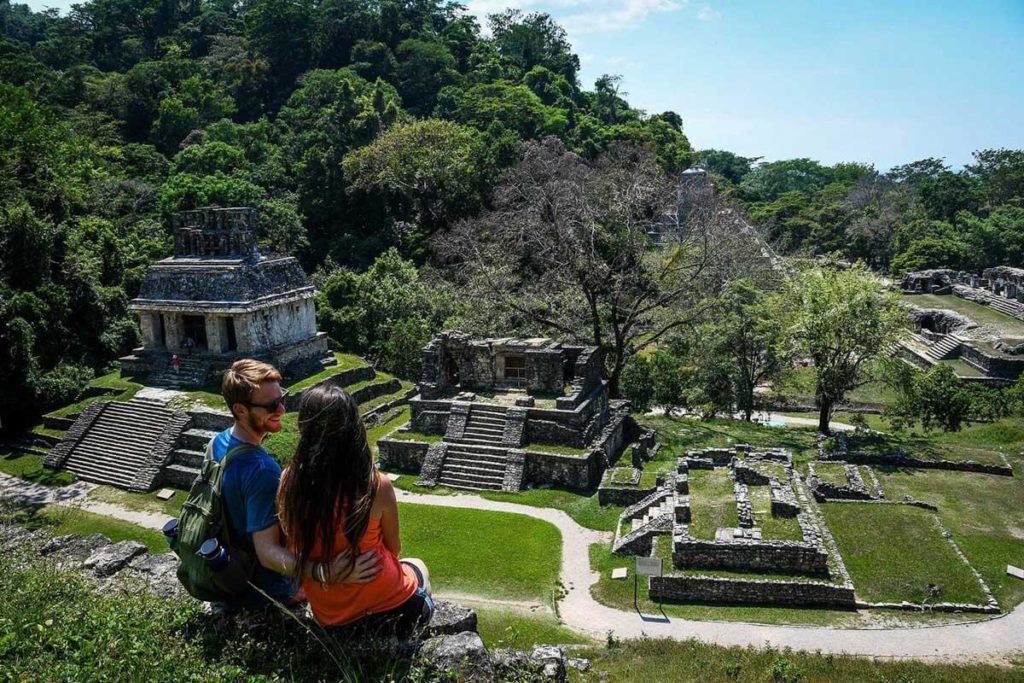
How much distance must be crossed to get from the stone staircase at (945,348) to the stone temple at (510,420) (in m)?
23.4

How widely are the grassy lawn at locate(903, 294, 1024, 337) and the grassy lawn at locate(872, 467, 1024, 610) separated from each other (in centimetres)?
2442

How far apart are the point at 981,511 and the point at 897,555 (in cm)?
402

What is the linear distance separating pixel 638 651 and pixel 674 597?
8.19ft

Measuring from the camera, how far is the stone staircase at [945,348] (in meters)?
38.7

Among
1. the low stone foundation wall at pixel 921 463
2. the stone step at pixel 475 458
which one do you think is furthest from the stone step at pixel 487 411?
the low stone foundation wall at pixel 921 463

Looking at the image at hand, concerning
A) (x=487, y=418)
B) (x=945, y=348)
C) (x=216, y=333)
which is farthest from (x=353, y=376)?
(x=945, y=348)

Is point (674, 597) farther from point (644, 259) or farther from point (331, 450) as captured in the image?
point (644, 259)

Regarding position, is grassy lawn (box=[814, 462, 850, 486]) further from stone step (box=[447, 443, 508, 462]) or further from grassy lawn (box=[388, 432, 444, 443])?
grassy lawn (box=[388, 432, 444, 443])

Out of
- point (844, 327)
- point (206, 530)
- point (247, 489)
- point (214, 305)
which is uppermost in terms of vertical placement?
point (247, 489)

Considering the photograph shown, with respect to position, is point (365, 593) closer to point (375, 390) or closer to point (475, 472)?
point (475, 472)

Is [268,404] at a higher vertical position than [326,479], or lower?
higher

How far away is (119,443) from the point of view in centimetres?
2267

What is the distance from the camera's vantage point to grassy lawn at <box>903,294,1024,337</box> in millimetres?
40294

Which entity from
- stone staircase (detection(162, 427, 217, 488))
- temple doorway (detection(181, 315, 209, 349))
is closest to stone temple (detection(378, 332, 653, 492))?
stone staircase (detection(162, 427, 217, 488))
